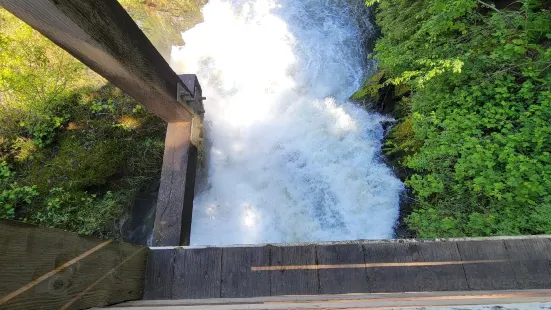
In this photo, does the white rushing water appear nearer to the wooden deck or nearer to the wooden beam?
the wooden deck

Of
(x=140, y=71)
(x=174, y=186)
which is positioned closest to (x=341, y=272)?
(x=174, y=186)

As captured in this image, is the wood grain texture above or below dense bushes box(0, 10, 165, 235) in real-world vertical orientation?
below

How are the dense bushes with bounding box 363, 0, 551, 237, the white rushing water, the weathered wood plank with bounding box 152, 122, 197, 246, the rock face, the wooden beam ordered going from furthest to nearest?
the rock face → the white rushing water → the dense bushes with bounding box 363, 0, 551, 237 → the weathered wood plank with bounding box 152, 122, 197, 246 → the wooden beam

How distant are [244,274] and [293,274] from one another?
43cm

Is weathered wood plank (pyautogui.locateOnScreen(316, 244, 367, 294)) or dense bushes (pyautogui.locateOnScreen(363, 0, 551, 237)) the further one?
dense bushes (pyautogui.locateOnScreen(363, 0, 551, 237))

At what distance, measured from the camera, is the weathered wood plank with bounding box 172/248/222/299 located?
2605mm

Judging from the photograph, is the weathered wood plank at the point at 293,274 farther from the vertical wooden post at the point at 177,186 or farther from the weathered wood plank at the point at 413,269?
the vertical wooden post at the point at 177,186

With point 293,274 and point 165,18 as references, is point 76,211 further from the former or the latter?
point 165,18

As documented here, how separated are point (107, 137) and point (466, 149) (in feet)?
16.8

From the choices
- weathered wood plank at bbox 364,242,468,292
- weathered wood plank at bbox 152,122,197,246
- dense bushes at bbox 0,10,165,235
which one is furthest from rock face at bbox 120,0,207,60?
weathered wood plank at bbox 364,242,468,292

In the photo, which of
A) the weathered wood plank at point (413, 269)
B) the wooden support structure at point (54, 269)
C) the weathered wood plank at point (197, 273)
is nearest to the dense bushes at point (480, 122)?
the weathered wood plank at point (413, 269)

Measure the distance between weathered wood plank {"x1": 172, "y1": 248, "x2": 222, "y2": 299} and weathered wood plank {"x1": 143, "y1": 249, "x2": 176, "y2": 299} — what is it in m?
0.04

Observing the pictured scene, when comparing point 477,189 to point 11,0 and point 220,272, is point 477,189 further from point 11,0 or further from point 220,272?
point 11,0

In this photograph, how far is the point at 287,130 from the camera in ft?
19.7
